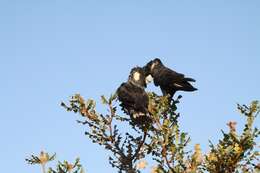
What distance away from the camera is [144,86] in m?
14.1

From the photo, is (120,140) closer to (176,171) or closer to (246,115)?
(176,171)

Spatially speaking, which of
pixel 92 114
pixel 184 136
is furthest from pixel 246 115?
pixel 92 114

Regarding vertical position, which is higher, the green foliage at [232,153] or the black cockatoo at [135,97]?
the black cockatoo at [135,97]

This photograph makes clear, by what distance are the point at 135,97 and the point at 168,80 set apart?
1.30 meters

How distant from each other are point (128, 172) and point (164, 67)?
419 cm

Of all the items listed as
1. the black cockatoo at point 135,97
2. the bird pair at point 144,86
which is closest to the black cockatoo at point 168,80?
the bird pair at point 144,86

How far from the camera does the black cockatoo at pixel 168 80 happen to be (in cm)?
1320

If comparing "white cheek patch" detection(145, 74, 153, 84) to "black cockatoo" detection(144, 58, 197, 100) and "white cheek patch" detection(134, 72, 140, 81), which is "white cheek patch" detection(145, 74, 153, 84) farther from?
"white cheek patch" detection(134, 72, 140, 81)

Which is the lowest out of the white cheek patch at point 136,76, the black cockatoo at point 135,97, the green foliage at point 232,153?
the green foliage at point 232,153

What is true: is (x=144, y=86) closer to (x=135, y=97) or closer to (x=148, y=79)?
(x=148, y=79)

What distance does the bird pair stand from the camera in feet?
40.0

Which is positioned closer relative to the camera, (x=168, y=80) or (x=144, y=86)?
(x=168, y=80)

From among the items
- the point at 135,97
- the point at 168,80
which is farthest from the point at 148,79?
the point at 135,97

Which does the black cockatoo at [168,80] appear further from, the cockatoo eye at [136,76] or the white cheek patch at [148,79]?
the cockatoo eye at [136,76]
